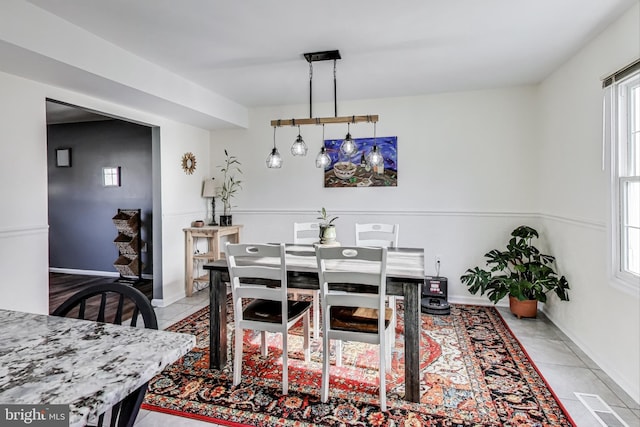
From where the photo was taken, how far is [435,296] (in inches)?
153

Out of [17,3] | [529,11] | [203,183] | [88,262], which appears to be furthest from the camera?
[88,262]

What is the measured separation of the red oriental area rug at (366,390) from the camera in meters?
1.95

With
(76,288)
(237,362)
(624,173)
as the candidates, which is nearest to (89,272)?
(76,288)

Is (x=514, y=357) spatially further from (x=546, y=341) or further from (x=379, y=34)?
(x=379, y=34)

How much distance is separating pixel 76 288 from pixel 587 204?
6.02 m

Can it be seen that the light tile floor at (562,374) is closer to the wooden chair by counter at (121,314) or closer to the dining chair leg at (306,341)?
the dining chair leg at (306,341)

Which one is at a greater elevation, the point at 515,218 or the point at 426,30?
the point at 426,30

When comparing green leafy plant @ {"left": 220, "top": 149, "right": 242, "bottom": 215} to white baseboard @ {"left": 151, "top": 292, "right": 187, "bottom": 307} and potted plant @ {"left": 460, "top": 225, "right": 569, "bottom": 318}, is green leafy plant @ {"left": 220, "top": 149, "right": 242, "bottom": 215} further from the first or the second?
potted plant @ {"left": 460, "top": 225, "right": 569, "bottom": 318}

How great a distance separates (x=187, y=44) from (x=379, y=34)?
4.95 ft

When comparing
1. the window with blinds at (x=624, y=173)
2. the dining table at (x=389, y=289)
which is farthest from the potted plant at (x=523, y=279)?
the dining table at (x=389, y=289)

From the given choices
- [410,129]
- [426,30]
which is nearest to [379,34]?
[426,30]

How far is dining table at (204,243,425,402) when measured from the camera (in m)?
2.13

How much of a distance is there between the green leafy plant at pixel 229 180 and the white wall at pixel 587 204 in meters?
3.80

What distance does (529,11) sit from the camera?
2.24 meters
